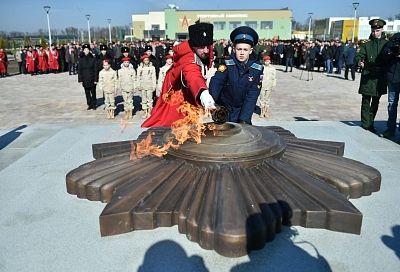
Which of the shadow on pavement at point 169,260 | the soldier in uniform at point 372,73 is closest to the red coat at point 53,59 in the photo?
the soldier in uniform at point 372,73

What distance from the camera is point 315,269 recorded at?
2.20 m

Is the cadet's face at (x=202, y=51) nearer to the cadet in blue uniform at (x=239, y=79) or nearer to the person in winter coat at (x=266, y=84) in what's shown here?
the cadet in blue uniform at (x=239, y=79)

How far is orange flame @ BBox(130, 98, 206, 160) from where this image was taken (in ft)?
10.8

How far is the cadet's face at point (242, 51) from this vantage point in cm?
364

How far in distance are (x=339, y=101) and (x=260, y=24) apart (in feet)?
150

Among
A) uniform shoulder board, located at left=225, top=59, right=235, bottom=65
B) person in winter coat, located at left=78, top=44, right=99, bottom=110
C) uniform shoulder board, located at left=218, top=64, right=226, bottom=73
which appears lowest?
person in winter coat, located at left=78, top=44, right=99, bottom=110

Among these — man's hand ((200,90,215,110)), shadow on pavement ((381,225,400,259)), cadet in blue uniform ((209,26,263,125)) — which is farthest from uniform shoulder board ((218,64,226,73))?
shadow on pavement ((381,225,400,259))

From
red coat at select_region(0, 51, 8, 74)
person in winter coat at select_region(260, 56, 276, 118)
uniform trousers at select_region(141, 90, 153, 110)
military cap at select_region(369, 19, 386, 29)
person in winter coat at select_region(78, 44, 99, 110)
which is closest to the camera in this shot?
military cap at select_region(369, 19, 386, 29)

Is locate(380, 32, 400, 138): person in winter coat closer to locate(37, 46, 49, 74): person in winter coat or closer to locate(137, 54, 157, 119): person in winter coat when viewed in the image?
locate(137, 54, 157, 119): person in winter coat

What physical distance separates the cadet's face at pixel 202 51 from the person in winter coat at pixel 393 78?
3393 millimetres

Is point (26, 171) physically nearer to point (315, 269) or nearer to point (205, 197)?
point (205, 197)

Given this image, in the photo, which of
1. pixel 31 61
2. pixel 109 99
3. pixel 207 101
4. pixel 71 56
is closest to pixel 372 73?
pixel 207 101

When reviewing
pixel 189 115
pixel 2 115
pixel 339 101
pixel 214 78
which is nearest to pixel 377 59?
pixel 214 78

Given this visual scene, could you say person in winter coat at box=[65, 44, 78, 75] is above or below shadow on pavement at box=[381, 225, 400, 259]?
above
